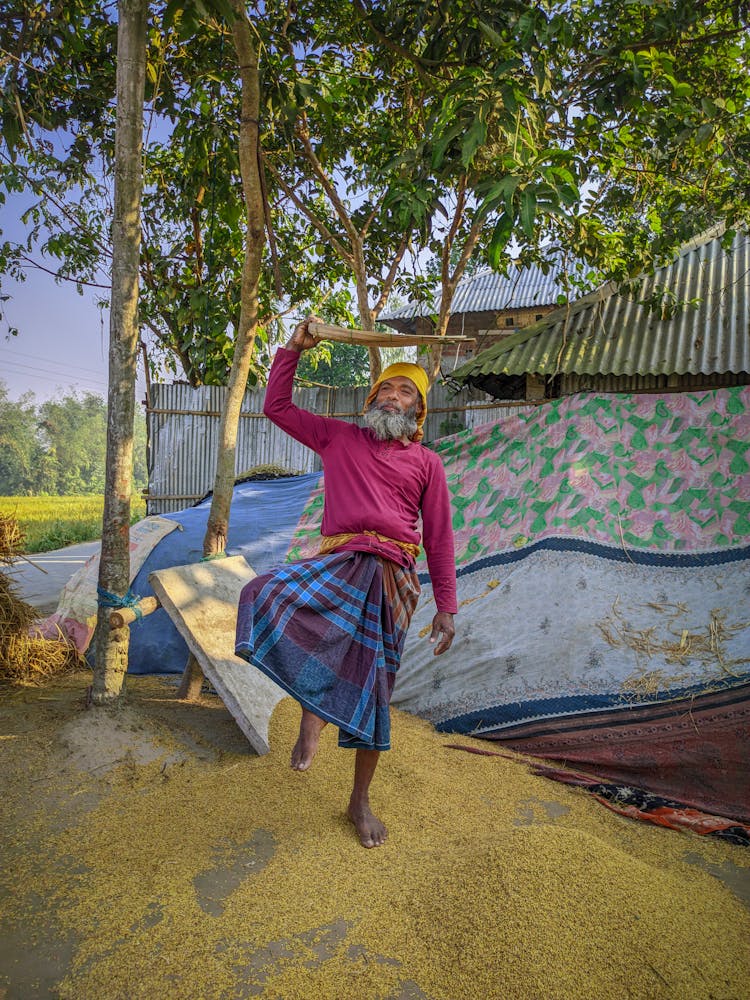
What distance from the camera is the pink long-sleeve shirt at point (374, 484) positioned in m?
2.57

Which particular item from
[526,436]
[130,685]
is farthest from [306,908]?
[526,436]

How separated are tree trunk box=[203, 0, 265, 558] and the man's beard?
1.12 metres

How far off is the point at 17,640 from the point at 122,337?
5.92ft

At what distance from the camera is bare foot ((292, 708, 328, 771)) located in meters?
2.66

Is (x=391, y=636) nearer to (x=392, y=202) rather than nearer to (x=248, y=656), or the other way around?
(x=248, y=656)

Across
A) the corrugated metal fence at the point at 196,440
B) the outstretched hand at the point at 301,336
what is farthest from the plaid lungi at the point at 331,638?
the corrugated metal fence at the point at 196,440

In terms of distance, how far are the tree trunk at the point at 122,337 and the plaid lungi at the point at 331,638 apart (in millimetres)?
950

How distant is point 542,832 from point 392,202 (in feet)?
10.9

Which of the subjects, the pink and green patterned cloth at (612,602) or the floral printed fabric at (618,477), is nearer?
the pink and green patterned cloth at (612,602)

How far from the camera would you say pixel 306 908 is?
1905 mm

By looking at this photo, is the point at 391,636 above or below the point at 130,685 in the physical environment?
above

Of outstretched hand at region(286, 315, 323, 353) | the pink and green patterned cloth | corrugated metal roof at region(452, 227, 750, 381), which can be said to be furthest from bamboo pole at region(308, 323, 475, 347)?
corrugated metal roof at region(452, 227, 750, 381)

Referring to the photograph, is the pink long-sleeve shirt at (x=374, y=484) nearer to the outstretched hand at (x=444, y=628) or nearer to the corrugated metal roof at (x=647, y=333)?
the outstretched hand at (x=444, y=628)

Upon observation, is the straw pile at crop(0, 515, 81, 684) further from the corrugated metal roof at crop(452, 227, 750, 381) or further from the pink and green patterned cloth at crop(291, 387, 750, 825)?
the corrugated metal roof at crop(452, 227, 750, 381)
